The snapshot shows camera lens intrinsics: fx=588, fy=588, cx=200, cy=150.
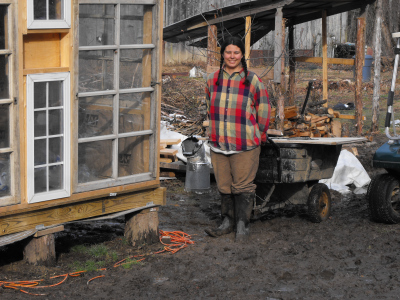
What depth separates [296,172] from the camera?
20.8ft

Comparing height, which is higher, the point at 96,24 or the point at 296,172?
the point at 96,24

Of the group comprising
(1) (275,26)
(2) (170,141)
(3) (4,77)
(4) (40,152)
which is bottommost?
(2) (170,141)

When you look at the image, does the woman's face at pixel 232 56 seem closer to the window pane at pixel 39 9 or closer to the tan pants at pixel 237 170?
the tan pants at pixel 237 170

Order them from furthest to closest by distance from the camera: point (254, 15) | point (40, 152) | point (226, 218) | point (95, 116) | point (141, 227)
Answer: point (254, 15), point (226, 218), point (141, 227), point (95, 116), point (40, 152)

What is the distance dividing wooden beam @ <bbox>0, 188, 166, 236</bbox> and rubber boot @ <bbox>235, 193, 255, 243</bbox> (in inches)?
30.9

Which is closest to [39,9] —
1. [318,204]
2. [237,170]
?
[237,170]

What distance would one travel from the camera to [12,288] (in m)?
4.68

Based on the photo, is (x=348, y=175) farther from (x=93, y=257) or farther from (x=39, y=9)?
(x=39, y=9)

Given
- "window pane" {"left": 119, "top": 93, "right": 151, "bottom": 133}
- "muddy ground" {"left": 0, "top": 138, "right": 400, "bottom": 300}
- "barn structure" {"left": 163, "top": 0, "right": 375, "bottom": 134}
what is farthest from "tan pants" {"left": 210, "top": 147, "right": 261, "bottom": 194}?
"barn structure" {"left": 163, "top": 0, "right": 375, "bottom": 134}

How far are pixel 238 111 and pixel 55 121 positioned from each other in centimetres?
181

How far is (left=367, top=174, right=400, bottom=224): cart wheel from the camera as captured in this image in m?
6.74

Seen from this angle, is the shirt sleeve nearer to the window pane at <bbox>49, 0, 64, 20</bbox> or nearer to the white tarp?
the window pane at <bbox>49, 0, 64, 20</bbox>

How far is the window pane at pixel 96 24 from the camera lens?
5148 mm

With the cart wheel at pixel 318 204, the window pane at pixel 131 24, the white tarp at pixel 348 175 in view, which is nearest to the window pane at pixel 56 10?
the window pane at pixel 131 24
